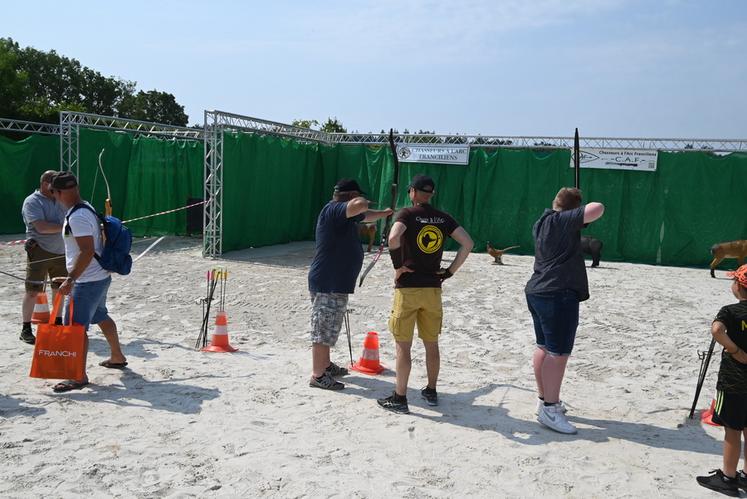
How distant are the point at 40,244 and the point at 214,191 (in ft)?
23.9

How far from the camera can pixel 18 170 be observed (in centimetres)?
1552

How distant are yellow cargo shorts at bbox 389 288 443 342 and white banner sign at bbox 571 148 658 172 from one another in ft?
39.6

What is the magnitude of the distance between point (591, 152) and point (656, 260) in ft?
10.1

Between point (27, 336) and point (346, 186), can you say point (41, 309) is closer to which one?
point (27, 336)

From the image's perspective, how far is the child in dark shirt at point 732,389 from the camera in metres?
3.51

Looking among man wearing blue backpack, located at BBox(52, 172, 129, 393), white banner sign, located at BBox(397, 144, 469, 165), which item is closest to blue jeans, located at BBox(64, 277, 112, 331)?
man wearing blue backpack, located at BBox(52, 172, 129, 393)

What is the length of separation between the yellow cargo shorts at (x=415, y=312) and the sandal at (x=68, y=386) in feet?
8.14

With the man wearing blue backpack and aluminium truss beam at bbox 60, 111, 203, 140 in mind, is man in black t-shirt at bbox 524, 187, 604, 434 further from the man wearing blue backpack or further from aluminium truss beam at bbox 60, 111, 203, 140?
aluminium truss beam at bbox 60, 111, 203, 140

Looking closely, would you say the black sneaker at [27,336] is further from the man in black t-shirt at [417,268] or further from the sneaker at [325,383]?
the man in black t-shirt at [417,268]

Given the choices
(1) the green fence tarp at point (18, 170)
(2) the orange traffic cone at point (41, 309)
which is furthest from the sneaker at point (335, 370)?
(1) the green fence tarp at point (18, 170)

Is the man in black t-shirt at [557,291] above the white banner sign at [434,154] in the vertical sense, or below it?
below

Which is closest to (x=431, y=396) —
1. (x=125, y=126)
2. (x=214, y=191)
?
(x=214, y=191)

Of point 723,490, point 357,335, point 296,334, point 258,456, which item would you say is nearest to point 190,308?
point 296,334

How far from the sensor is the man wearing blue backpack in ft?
15.4
